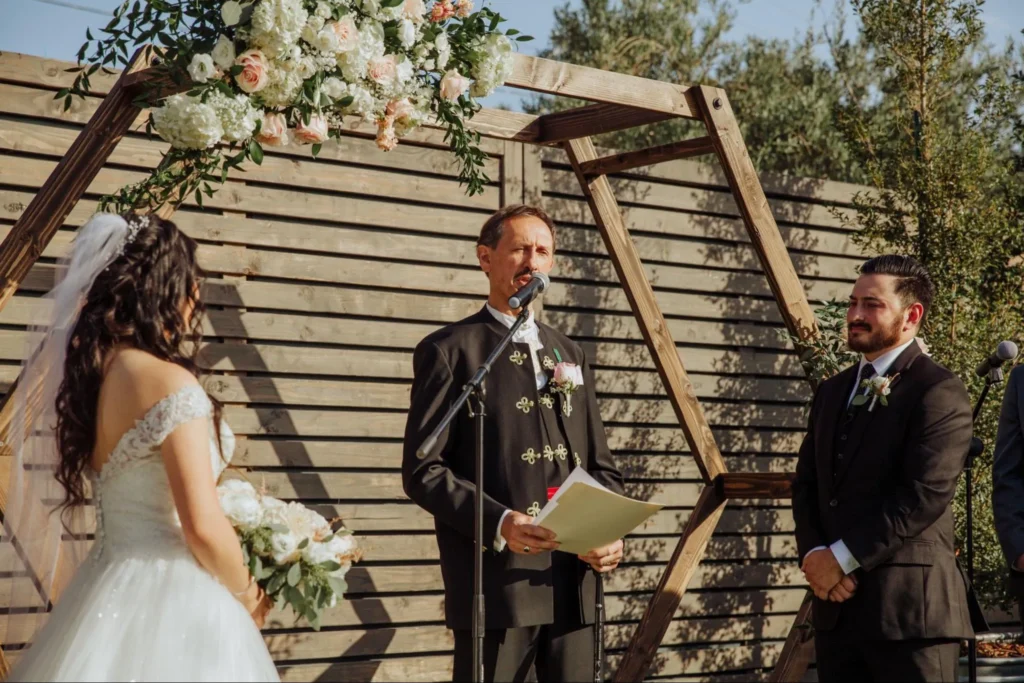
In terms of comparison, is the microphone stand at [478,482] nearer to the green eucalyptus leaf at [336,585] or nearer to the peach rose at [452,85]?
the green eucalyptus leaf at [336,585]

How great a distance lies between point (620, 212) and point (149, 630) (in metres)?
3.68

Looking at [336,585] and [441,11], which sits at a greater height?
[441,11]

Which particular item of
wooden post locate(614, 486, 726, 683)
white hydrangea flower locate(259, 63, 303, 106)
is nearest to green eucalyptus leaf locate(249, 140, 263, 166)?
white hydrangea flower locate(259, 63, 303, 106)

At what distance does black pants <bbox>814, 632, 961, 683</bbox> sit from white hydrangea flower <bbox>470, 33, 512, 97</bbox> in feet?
6.49

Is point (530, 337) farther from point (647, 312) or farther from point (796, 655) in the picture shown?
point (796, 655)

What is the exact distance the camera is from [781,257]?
491 cm

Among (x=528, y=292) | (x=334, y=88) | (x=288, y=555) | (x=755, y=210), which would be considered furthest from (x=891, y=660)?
(x=334, y=88)

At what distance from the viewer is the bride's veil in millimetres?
2623

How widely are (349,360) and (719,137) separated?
180 cm

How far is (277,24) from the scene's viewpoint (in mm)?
3188

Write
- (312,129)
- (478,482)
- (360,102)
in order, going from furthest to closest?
1. (360,102)
2. (312,129)
3. (478,482)

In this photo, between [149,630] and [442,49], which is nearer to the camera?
[149,630]

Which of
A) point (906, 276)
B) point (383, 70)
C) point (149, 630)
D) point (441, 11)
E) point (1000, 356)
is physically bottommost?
point (149, 630)

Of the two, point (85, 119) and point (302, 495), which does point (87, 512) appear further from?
point (85, 119)
